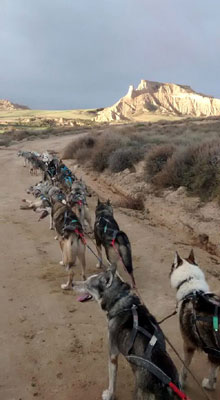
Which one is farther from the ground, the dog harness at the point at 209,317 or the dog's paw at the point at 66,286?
the dog harness at the point at 209,317

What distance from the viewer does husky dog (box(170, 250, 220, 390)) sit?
11.3ft

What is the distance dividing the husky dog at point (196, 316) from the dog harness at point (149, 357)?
0.50 m

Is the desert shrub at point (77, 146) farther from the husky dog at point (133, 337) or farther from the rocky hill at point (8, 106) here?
the rocky hill at point (8, 106)

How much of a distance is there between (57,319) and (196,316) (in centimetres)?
265

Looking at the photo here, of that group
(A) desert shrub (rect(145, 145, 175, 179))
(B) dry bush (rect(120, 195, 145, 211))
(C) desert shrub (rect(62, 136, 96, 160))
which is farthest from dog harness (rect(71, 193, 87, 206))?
(C) desert shrub (rect(62, 136, 96, 160))

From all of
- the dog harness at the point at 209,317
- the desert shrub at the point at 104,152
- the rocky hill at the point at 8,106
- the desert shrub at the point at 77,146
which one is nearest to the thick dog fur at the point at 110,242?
the dog harness at the point at 209,317

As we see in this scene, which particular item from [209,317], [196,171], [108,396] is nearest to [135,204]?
[196,171]

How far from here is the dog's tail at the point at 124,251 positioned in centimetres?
591

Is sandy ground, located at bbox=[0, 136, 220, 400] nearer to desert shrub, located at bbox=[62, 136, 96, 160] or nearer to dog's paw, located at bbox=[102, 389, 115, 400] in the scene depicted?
dog's paw, located at bbox=[102, 389, 115, 400]

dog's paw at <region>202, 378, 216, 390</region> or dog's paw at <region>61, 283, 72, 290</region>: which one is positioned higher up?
dog's paw at <region>61, 283, 72, 290</region>

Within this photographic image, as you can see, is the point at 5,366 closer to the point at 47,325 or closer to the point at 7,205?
the point at 47,325

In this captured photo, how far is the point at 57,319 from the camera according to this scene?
211 inches

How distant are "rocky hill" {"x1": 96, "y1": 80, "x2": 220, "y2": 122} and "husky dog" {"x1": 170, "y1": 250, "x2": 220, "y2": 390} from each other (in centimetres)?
Result: 7260

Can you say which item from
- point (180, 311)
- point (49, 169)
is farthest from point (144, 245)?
point (49, 169)
